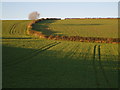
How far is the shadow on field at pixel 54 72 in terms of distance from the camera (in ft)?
41.5

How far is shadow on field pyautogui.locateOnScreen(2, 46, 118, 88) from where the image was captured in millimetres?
12641

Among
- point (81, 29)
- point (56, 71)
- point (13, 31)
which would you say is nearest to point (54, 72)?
point (56, 71)

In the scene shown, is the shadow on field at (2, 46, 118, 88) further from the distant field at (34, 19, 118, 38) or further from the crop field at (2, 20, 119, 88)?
the distant field at (34, 19, 118, 38)

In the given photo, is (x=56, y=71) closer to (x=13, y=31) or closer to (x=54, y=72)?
(x=54, y=72)

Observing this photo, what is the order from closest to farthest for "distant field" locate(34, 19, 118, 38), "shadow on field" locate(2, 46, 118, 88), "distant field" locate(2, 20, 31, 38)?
1. "shadow on field" locate(2, 46, 118, 88)
2. "distant field" locate(2, 20, 31, 38)
3. "distant field" locate(34, 19, 118, 38)

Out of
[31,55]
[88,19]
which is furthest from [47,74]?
[88,19]

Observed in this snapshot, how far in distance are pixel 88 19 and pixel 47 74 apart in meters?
48.0

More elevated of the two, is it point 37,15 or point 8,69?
point 37,15

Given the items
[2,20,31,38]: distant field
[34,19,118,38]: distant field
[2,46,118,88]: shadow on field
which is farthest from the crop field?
[34,19,118,38]: distant field

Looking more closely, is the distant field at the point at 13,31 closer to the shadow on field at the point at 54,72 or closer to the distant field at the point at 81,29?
the distant field at the point at 81,29

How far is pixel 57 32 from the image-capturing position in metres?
42.2

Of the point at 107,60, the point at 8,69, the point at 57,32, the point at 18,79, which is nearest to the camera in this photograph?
the point at 18,79

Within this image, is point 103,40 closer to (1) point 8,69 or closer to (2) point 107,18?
(1) point 8,69

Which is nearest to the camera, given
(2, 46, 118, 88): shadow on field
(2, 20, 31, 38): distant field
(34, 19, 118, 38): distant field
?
(2, 46, 118, 88): shadow on field
